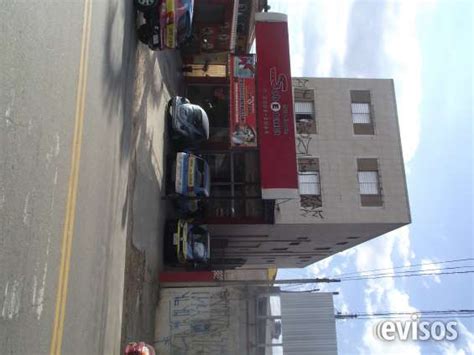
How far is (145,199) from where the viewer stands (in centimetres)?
1384

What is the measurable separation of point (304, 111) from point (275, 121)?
12.8ft

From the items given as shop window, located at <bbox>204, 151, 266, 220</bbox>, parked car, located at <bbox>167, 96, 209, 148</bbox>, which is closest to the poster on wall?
parked car, located at <bbox>167, 96, 209, 148</bbox>

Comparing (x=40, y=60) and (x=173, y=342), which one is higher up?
(x=40, y=60)

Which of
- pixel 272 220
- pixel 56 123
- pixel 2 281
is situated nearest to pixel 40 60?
pixel 56 123

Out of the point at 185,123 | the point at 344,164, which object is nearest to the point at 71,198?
the point at 185,123

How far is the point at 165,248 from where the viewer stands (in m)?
16.7

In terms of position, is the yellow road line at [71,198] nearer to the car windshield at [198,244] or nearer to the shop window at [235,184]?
the car windshield at [198,244]

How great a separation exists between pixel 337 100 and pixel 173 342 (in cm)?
1336

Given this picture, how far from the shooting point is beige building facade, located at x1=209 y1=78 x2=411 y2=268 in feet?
69.2

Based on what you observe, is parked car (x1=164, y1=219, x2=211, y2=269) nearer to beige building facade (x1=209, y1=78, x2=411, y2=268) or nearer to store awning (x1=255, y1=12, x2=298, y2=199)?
beige building facade (x1=209, y1=78, x2=411, y2=268)

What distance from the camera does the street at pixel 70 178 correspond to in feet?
20.6

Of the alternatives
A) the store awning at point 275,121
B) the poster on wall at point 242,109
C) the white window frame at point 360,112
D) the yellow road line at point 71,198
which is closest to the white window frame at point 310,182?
the store awning at point 275,121

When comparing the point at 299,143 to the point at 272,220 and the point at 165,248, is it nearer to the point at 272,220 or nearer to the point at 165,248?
the point at 272,220

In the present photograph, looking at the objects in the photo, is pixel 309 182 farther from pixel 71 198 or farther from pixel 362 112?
pixel 71 198
